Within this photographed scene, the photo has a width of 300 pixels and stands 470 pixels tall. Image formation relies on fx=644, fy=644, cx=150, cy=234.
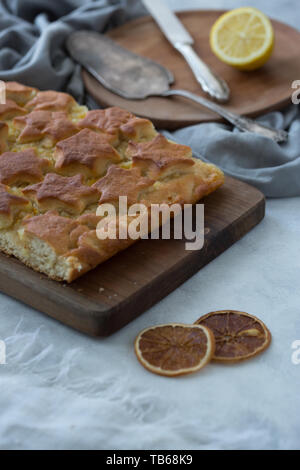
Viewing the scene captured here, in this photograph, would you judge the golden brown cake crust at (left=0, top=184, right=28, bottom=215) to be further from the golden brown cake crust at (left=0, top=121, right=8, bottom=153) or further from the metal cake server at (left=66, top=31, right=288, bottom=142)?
the metal cake server at (left=66, top=31, right=288, bottom=142)

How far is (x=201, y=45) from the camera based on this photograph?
371 centimetres

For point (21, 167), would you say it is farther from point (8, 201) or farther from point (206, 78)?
point (206, 78)

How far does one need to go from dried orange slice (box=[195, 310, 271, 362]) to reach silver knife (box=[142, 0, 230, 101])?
1460 mm

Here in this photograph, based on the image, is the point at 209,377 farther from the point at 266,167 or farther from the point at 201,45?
the point at 201,45

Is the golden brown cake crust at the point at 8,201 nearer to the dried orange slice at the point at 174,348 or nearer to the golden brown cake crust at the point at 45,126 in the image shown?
the golden brown cake crust at the point at 45,126

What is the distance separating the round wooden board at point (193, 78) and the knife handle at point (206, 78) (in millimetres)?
48

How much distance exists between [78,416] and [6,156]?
1167 millimetres

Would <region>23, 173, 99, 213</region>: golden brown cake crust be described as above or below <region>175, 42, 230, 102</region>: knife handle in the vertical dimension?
above

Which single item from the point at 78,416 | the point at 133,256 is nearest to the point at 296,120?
the point at 133,256

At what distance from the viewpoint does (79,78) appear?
3480mm

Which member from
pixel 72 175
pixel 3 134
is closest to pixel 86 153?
pixel 72 175

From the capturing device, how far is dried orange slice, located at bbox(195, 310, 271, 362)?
201 centimetres

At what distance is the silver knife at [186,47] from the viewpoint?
3.27 m

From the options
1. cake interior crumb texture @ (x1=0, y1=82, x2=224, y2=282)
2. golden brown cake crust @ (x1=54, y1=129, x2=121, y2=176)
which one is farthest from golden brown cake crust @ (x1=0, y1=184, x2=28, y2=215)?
golden brown cake crust @ (x1=54, y1=129, x2=121, y2=176)
